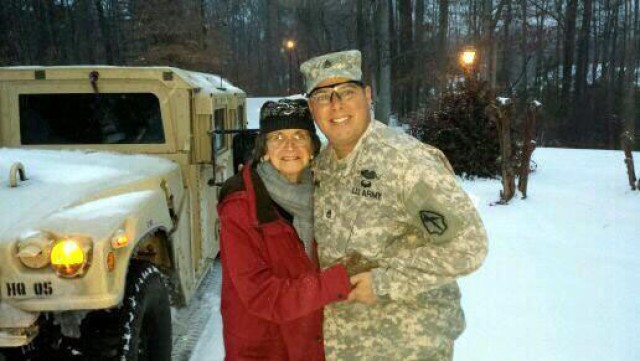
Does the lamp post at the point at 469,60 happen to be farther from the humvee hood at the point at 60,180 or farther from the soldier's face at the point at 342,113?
the soldier's face at the point at 342,113

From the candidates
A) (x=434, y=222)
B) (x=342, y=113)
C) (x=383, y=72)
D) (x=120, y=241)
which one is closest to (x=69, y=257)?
(x=120, y=241)

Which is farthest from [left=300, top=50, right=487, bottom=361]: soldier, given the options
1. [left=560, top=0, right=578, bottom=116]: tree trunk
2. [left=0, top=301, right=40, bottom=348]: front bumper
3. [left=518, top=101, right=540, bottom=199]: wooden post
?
[left=560, top=0, right=578, bottom=116]: tree trunk

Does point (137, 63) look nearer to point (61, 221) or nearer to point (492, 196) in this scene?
point (492, 196)

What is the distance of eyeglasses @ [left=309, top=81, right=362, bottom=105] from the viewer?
1959 mm

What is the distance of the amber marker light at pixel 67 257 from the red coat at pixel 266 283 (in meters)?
0.69

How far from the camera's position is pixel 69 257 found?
228 cm

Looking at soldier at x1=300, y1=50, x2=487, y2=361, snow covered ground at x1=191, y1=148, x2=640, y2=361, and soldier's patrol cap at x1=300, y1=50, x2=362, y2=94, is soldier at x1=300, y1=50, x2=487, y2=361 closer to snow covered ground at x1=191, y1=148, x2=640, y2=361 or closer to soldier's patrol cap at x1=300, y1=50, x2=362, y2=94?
soldier's patrol cap at x1=300, y1=50, x2=362, y2=94

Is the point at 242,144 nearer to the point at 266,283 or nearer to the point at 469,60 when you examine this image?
the point at 266,283

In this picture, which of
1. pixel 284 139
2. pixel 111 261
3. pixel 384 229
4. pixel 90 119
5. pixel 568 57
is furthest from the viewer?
pixel 568 57

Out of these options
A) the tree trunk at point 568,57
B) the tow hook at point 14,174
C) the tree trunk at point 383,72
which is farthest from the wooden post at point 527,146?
the tree trunk at point 568,57

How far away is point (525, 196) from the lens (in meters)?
8.80

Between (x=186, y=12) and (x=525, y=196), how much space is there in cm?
2147

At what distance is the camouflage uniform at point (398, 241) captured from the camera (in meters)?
1.73

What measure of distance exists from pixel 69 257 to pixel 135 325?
0.52 m
